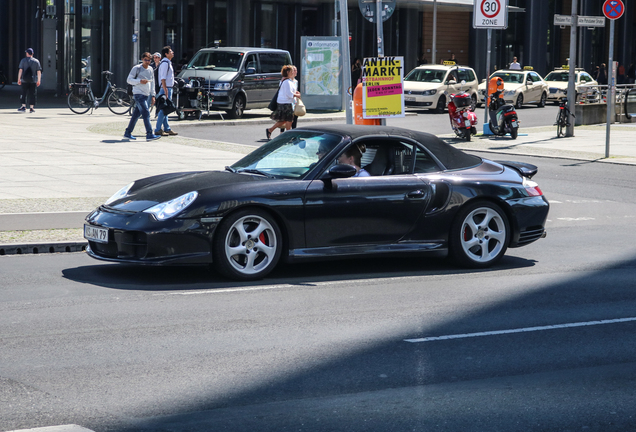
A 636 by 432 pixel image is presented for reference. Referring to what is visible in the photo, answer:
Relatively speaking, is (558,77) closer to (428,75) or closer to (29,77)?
(428,75)

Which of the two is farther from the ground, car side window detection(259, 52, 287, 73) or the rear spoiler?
car side window detection(259, 52, 287, 73)

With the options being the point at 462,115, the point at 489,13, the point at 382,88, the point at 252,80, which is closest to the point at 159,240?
the point at 382,88

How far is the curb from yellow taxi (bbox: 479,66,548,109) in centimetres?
2952

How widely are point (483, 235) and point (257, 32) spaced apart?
35.4m

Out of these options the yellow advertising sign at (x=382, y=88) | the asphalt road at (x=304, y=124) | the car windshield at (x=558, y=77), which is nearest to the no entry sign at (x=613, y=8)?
the asphalt road at (x=304, y=124)

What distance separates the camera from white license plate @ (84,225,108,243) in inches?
322

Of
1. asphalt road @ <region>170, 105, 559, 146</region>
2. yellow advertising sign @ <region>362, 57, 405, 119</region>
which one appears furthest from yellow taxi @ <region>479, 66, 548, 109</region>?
yellow advertising sign @ <region>362, 57, 405, 119</region>

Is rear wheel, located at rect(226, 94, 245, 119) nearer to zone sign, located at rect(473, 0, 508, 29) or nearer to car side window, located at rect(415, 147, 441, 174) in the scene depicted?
zone sign, located at rect(473, 0, 508, 29)

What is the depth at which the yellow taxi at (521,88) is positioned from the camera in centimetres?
3762

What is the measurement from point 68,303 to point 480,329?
3.12m

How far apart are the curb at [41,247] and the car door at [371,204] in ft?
9.36

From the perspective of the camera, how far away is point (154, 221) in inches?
313

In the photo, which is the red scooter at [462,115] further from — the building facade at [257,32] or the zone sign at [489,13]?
the building facade at [257,32]

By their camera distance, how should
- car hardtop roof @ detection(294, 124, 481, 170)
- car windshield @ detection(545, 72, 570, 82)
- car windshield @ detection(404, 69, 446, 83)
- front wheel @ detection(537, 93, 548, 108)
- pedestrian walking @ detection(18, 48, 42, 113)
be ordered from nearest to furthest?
car hardtop roof @ detection(294, 124, 481, 170), pedestrian walking @ detection(18, 48, 42, 113), car windshield @ detection(404, 69, 446, 83), front wheel @ detection(537, 93, 548, 108), car windshield @ detection(545, 72, 570, 82)
